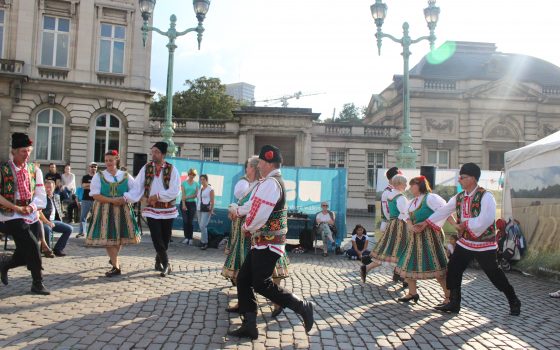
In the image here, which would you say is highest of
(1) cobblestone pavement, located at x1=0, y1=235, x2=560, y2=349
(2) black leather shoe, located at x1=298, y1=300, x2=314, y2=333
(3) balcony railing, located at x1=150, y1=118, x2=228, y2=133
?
(3) balcony railing, located at x1=150, y1=118, x2=228, y2=133

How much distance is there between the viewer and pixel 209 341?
14.9 ft

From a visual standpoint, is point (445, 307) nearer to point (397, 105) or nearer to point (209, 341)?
point (209, 341)

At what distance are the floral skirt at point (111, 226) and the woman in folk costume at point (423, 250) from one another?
4.40m

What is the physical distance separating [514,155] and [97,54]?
80.5ft

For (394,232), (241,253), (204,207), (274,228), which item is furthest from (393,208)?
(204,207)

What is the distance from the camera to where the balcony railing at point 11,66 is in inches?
1024

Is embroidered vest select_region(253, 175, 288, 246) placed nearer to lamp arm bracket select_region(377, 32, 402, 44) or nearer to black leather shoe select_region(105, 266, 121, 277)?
black leather shoe select_region(105, 266, 121, 277)

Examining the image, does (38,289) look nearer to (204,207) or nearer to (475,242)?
(475,242)

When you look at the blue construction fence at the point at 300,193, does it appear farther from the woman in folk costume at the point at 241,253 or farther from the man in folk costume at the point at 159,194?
the woman in folk costume at the point at 241,253

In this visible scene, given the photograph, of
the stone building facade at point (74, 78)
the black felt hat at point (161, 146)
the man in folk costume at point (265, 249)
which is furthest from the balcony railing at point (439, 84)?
the man in folk costume at point (265, 249)

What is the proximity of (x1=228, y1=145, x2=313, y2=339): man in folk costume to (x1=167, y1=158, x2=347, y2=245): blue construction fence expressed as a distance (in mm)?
8047

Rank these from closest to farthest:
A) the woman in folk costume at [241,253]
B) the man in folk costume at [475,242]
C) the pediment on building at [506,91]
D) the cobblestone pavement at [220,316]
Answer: the cobblestone pavement at [220,316] < the woman in folk costume at [241,253] < the man in folk costume at [475,242] < the pediment on building at [506,91]

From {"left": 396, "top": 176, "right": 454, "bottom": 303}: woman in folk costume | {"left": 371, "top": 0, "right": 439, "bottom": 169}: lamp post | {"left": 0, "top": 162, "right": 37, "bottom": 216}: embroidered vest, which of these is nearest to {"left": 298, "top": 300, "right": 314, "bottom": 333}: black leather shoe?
{"left": 396, "top": 176, "right": 454, "bottom": 303}: woman in folk costume

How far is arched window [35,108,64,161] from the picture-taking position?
27.2 m
